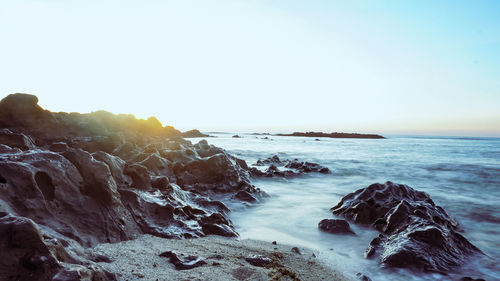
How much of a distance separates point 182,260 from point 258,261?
1041mm

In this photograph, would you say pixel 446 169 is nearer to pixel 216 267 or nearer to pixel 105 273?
pixel 216 267

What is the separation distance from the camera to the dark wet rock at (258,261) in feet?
12.7

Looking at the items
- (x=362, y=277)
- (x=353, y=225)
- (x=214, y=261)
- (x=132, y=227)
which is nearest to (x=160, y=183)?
(x=132, y=227)

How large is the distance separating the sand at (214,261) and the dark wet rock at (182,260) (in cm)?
A: 6

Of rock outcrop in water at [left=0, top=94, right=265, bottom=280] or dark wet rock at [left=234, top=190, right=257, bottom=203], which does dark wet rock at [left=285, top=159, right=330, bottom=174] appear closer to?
dark wet rock at [left=234, top=190, right=257, bottom=203]

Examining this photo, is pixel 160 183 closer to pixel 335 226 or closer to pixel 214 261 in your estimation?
pixel 214 261

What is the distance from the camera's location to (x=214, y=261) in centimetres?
367

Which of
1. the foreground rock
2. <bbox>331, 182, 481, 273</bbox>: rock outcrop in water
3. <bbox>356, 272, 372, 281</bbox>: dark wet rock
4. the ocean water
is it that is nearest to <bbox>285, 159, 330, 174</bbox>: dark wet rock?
the foreground rock

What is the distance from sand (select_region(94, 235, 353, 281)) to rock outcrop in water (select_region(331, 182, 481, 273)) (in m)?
1.27

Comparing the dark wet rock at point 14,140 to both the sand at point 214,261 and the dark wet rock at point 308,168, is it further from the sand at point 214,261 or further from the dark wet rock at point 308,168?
the dark wet rock at point 308,168

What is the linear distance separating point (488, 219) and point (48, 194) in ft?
33.4

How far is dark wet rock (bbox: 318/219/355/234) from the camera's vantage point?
616 centimetres

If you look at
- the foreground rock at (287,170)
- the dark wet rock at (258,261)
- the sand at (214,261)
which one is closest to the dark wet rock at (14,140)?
the sand at (214,261)

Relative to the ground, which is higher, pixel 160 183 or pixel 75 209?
pixel 75 209
